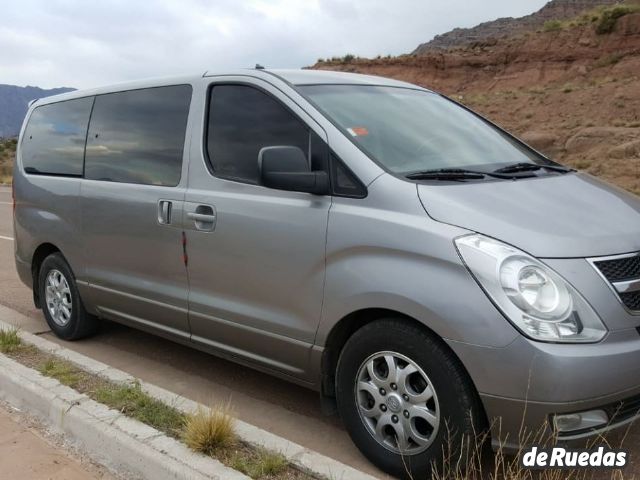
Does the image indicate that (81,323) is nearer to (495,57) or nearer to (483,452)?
(483,452)

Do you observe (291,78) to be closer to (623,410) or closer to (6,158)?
(623,410)

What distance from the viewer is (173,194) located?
13.8ft

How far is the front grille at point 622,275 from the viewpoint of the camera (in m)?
2.81

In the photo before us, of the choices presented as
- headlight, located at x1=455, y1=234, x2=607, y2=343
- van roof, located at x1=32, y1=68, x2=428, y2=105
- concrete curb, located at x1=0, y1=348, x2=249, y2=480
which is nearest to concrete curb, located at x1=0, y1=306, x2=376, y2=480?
concrete curb, located at x1=0, y1=348, x2=249, y2=480

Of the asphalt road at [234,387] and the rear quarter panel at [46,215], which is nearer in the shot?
the asphalt road at [234,387]

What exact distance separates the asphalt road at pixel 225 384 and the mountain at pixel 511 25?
57.9 m

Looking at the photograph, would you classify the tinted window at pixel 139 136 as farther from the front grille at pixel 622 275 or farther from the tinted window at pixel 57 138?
the front grille at pixel 622 275

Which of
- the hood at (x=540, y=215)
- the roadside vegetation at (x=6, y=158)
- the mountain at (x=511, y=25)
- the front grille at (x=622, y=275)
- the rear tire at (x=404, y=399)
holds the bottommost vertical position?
the roadside vegetation at (x=6, y=158)

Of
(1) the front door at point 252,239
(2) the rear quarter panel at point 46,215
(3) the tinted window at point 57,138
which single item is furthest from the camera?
(3) the tinted window at point 57,138

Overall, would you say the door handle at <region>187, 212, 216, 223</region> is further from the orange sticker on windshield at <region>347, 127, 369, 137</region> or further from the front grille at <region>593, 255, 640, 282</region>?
the front grille at <region>593, 255, 640, 282</region>

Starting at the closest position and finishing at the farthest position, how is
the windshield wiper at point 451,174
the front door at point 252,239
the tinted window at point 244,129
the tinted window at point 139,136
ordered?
the windshield wiper at point 451,174
the front door at point 252,239
the tinted window at point 244,129
the tinted window at point 139,136

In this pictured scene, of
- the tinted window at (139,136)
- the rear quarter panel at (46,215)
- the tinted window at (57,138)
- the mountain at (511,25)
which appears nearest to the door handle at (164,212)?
the tinted window at (139,136)

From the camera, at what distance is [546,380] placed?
2654 mm

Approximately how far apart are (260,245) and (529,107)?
28.0 m
